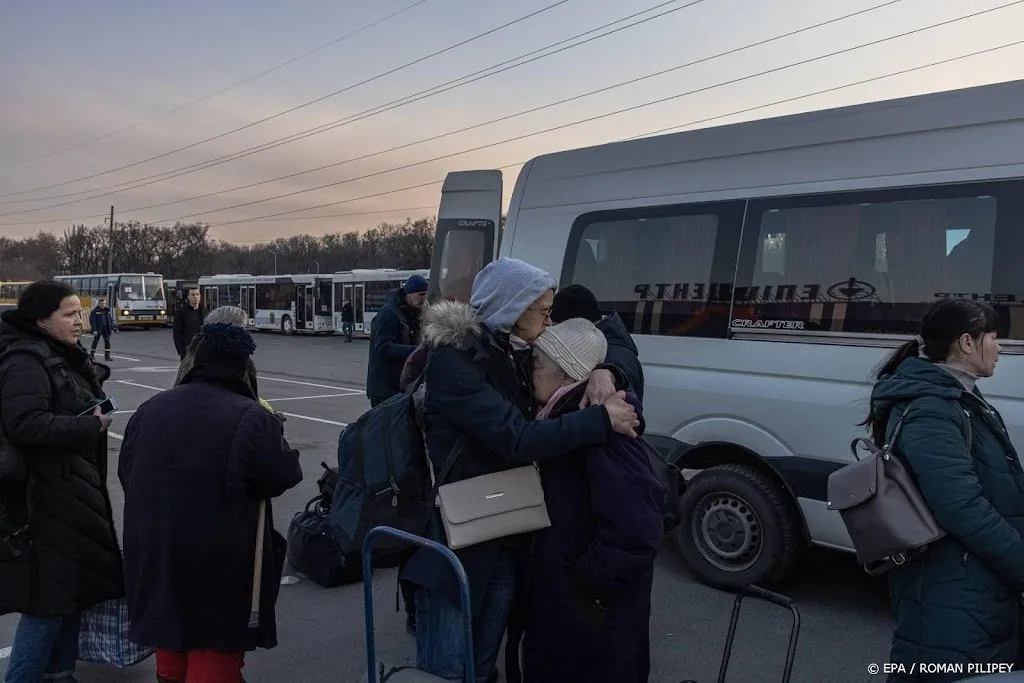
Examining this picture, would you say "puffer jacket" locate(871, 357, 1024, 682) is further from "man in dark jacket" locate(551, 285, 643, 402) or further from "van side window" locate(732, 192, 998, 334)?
"van side window" locate(732, 192, 998, 334)

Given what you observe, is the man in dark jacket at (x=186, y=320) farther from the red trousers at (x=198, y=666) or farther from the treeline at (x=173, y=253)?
the treeline at (x=173, y=253)

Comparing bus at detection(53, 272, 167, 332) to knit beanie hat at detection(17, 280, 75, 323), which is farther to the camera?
bus at detection(53, 272, 167, 332)

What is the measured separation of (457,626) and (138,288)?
45.2m

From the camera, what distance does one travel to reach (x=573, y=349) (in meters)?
2.46

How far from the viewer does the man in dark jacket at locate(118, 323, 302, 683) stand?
2629mm

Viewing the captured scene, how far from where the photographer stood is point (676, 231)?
498cm

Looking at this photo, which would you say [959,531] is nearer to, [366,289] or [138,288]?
[366,289]

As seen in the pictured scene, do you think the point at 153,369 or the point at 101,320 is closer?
the point at 153,369

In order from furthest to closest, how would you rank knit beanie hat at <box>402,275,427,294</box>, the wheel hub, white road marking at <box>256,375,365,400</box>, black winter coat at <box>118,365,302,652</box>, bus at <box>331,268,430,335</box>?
bus at <box>331,268,430,335</box>, white road marking at <box>256,375,365,400</box>, knit beanie hat at <box>402,275,427,294</box>, the wheel hub, black winter coat at <box>118,365,302,652</box>

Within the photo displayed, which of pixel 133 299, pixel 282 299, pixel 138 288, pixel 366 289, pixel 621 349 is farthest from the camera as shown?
pixel 138 288

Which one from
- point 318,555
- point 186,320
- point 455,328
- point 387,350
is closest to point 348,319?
point 186,320

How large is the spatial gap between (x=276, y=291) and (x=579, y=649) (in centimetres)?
3985

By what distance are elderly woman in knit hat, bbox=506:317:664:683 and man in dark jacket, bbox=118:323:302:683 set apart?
3.22 ft

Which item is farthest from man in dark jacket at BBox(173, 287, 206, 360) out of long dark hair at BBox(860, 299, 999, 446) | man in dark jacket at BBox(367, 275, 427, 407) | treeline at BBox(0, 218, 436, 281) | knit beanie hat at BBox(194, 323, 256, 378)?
treeline at BBox(0, 218, 436, 281)
